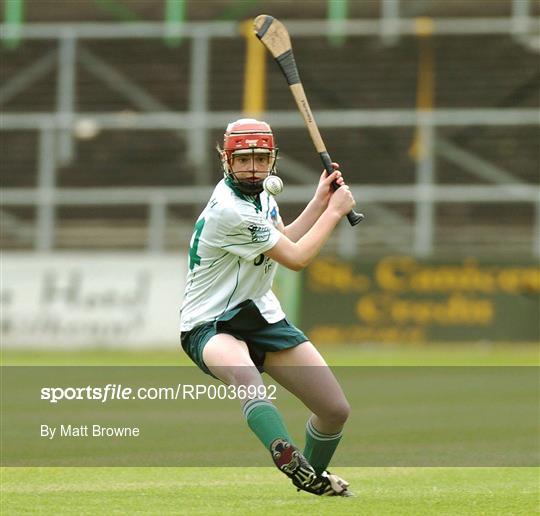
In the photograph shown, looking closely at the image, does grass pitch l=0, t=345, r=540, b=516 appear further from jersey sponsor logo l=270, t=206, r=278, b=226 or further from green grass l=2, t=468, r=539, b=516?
jersey sponsor logo l=270, t=206, r=278, b=226

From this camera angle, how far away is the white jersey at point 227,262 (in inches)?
261

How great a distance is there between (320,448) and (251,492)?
1.44 ft

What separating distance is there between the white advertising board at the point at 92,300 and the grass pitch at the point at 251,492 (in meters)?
11.4

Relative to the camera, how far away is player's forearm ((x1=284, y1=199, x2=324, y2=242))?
23.3ft

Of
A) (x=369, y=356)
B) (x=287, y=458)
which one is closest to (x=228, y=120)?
(x=369, y=356)

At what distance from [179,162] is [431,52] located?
4.72 meters

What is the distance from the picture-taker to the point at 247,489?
7109mm

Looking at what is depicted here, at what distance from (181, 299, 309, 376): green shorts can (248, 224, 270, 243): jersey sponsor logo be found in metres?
0.38

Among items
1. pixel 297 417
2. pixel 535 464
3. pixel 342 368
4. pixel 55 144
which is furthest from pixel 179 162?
pixel 535 464

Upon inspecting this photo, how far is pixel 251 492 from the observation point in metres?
6.98

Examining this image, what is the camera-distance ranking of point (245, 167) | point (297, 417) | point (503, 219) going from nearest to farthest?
point (245, 167), point (297, 417), point (503, 219)

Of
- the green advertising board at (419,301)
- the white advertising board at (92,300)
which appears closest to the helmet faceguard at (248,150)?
the white advertising board at (92,300)

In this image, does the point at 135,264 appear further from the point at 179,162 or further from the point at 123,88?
the point at 123,88

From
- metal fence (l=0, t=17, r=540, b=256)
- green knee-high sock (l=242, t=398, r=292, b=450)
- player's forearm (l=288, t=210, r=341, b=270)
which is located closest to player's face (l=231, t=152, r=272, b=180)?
player's forearm (l=288, t=210, r=341, b=270)
